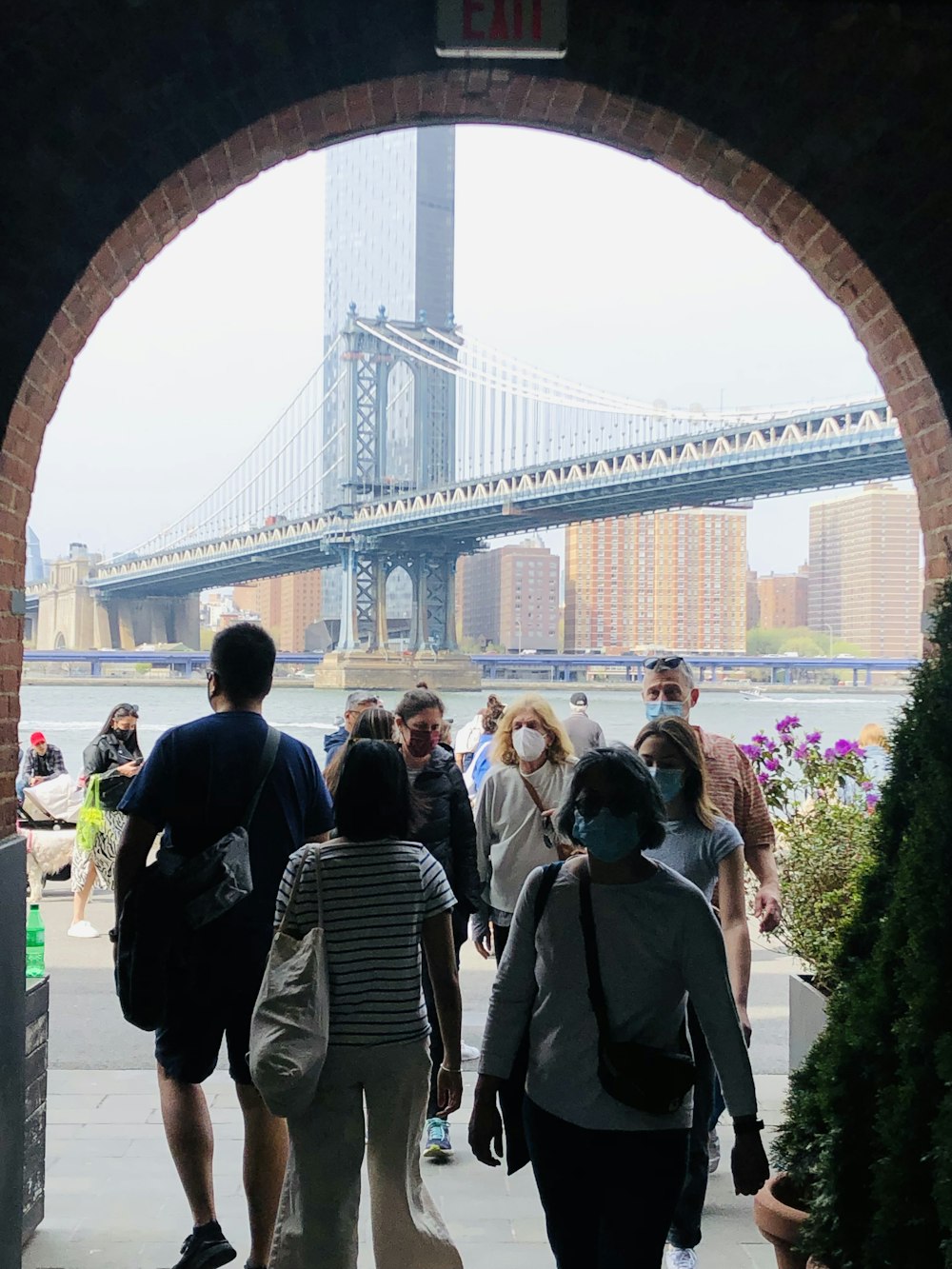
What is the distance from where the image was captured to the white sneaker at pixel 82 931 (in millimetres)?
7224

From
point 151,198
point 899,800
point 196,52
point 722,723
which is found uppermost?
point 196,52

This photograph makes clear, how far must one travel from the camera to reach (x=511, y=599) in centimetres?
2997

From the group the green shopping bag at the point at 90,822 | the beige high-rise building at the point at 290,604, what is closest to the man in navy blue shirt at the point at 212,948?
the green shopping bag at the point at 90,822

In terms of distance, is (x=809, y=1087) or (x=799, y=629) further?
(x=799, y=629)

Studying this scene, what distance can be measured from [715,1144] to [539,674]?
25.1 metres

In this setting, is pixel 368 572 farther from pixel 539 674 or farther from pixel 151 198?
pixel 151 198

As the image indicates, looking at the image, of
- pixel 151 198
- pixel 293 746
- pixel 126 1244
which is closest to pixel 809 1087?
pixel 293 746

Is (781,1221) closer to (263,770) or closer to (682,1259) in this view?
(682,1259)

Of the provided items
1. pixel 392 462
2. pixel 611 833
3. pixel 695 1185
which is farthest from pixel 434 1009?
pixel 392 462

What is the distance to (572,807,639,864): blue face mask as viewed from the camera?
2137mm

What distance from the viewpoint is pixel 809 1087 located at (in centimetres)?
236

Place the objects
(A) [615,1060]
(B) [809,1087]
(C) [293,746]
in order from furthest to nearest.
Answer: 1. (C) [293,746]
2. (B) [809,1087]
3. (A) [615,1060]

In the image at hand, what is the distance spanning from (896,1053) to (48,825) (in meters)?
7.50

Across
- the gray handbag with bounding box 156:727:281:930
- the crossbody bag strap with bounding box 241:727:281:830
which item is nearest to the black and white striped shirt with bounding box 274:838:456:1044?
the gray handbag with bounding box 156:727:281:930
